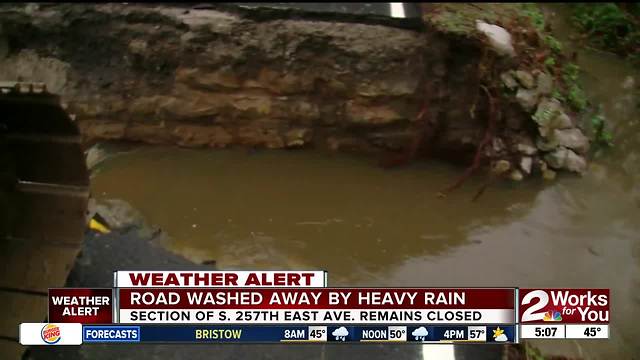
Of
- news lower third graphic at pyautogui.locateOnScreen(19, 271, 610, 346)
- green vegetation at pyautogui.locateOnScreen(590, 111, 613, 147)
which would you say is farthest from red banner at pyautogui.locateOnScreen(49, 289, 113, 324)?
green vegetation at pyautogui.locateOnScreen(590, 111, 613, 147)

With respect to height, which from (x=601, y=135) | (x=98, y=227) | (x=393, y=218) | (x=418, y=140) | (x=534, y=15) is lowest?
(x=98, y=227)

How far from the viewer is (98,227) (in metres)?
6.39

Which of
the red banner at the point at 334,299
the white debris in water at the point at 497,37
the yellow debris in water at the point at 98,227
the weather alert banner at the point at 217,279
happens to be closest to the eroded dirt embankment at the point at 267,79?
the white debris in water at the point at 497,37

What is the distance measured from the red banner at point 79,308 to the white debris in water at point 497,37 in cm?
501

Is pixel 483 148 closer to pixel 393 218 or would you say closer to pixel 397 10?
pixel 393 218

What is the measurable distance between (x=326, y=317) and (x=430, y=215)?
2802 mm

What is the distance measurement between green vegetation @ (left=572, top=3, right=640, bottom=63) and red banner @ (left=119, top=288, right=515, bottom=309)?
598cm

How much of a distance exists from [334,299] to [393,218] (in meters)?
2.58

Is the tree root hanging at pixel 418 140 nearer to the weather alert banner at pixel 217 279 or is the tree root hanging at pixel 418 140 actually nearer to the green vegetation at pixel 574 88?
the green vegetation at pixel 574 88

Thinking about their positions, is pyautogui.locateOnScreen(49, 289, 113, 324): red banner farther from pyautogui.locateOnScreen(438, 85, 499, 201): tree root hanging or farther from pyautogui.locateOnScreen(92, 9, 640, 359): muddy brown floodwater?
pyautogui.locateOnScreen(438, 85, 499, 201): tree root hanging


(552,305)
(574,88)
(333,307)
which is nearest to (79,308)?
(333,307)

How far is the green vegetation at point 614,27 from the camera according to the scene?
9172mm

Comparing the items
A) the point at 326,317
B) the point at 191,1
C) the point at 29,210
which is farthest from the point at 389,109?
the point at 29,210

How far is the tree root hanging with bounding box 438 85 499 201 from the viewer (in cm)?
743
